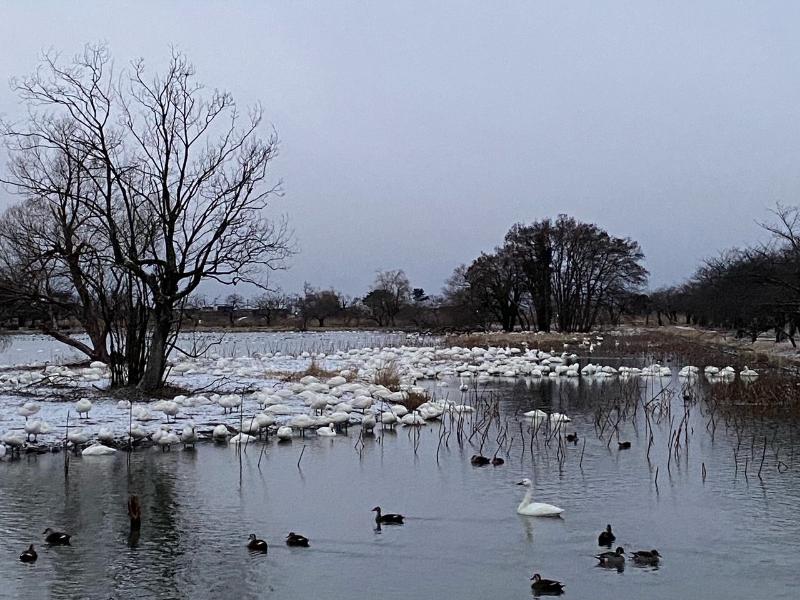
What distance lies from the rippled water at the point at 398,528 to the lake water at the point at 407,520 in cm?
3

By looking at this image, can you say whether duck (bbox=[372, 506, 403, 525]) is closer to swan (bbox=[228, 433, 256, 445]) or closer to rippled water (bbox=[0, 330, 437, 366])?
swan (bbox=[228, 433, 256, 445])

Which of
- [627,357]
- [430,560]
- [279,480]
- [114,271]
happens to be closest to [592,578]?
[430,560]

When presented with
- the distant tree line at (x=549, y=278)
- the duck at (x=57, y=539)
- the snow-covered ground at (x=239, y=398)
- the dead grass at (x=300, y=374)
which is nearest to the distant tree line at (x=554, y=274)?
the distant tree line at (x=549, y=278)

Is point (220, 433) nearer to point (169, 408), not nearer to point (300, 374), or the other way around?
point (169, 408)

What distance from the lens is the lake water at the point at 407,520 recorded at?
716 centimetres

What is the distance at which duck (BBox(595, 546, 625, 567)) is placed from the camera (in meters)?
7.59

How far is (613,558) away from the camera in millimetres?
7637

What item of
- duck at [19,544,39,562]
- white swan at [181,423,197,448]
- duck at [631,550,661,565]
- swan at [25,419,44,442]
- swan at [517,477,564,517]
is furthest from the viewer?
white swan at [181,423,197,448]

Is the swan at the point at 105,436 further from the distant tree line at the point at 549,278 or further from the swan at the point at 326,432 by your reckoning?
the distant tree line at the point at 549,278

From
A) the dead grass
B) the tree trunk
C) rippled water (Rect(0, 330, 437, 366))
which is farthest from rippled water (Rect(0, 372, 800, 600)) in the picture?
rippled water (Rect(0, 330, 437, 366))

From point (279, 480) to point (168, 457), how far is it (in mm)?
2319

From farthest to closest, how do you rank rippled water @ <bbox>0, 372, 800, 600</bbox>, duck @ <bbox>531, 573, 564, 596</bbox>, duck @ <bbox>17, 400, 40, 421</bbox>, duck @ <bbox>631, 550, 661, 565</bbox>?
duck @ <bbox>17, 400, 40, 421</bbox> < duck @ <bbox>631, 550, 661, 565</bbox> < rippled water @ <bbox>0, 372, 800, 600</bbox> < duck @ <bbox>531, 573, 564, 596</bbox>

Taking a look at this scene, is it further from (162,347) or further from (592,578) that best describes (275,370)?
(592,578)

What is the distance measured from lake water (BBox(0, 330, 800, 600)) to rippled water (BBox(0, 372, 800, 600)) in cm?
3
